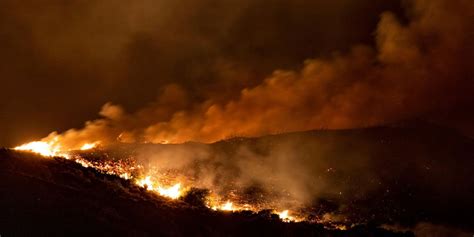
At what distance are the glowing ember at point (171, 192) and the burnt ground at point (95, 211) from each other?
1.25 metres

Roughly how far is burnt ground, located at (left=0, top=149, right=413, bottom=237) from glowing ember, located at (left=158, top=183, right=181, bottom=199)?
1.25 meters

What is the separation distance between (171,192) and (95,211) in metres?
6.70

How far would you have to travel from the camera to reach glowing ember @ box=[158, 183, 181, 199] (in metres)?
28.8

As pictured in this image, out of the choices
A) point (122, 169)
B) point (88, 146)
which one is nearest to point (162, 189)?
point (122, 169)

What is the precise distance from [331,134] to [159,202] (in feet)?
84.0

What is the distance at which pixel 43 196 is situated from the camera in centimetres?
2434

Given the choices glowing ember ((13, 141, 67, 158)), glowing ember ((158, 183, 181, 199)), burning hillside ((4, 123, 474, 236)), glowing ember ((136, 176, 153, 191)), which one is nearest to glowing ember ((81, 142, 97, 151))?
burning hillside ((4, 123, 474, 236))

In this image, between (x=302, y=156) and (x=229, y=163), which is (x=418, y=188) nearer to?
(x=302, y=156)

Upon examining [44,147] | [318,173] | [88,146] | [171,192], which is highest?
[88,146]

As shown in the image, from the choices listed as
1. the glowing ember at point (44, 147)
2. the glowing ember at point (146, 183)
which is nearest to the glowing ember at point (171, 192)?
the glowing ember at point (146, 183)

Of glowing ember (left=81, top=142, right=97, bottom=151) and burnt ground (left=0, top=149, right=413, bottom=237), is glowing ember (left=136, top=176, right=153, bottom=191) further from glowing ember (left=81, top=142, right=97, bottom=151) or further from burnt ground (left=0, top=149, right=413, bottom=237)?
glowing ember (left=81, top=142, right=97, bottom=151)

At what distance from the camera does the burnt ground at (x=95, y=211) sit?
2258cm

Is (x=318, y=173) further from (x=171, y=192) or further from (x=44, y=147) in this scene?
(x=44, y=147)

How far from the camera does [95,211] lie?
24.0 meters
